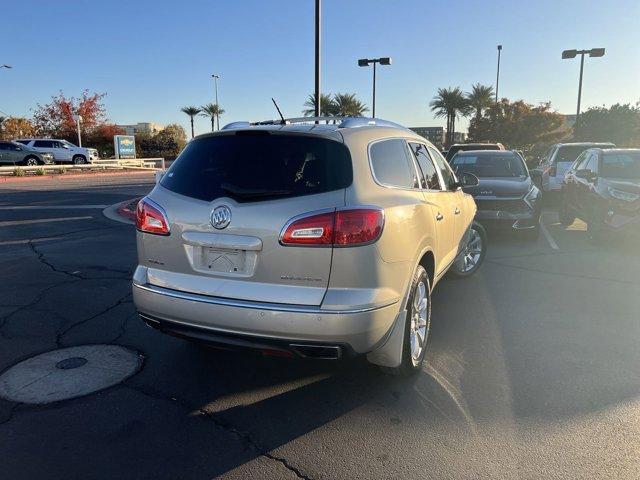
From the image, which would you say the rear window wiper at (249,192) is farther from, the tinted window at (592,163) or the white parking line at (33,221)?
the white parking line at (33,221)

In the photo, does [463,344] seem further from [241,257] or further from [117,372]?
[117,372]

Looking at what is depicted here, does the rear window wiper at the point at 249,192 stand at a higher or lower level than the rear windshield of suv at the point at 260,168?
lower

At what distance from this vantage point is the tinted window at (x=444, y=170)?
5.27 metres

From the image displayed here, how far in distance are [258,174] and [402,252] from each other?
106 centimetres

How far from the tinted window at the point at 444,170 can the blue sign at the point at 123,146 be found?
127 feet

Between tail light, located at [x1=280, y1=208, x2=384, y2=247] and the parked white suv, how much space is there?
34087 millimetres

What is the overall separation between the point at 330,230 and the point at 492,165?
835 cm

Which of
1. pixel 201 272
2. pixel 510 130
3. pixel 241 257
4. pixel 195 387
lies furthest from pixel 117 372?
pixel 510 130

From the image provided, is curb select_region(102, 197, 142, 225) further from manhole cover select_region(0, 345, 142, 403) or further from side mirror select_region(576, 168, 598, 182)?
side mirror select_region(576, 168, 598, 182)

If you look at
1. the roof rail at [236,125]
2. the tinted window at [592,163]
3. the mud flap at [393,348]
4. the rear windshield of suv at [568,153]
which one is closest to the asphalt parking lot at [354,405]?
the mud flap at [393,348]

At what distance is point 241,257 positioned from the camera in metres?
3.18

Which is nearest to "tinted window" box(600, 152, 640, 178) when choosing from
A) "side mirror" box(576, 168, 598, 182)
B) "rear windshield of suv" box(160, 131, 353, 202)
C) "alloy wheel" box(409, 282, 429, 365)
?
"side mirror" box(576, 168, 598, 182)

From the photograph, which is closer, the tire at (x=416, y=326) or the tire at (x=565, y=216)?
the tire at (x=416, y=326)

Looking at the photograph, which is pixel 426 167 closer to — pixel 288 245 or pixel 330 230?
pixel 330 230
